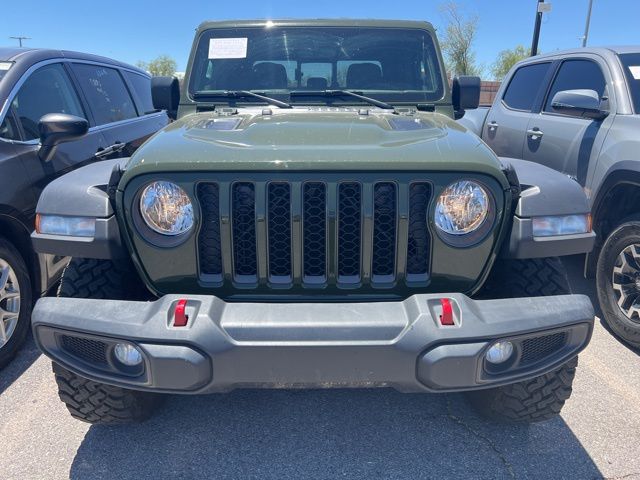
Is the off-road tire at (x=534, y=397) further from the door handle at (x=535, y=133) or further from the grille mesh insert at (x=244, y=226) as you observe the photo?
the door handle at (x=535, y=133)

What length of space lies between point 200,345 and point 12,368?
1959 millimetres

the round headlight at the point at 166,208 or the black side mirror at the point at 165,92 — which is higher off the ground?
the black side mirror at the point at 165,92

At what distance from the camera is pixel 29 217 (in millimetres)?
2990

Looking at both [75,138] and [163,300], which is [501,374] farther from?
[75,138]

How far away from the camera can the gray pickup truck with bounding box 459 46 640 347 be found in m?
3.22

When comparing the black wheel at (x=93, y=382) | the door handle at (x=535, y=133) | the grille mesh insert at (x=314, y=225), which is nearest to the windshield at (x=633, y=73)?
the door handle at (x=535, y=133)

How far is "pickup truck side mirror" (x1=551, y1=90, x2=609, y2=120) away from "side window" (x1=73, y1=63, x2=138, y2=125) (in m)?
Result: 3.54

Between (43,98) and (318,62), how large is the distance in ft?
6.28

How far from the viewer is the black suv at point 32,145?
114 inches

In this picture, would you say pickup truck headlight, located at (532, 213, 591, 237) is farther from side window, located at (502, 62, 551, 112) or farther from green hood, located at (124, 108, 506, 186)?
side window, located at (502, 62, 551, 112)

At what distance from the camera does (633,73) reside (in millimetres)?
3684

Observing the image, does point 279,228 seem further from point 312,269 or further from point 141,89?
point 141,89

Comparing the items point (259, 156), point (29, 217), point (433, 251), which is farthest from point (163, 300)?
point (29, 217)

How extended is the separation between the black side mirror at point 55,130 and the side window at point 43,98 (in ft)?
0.42
